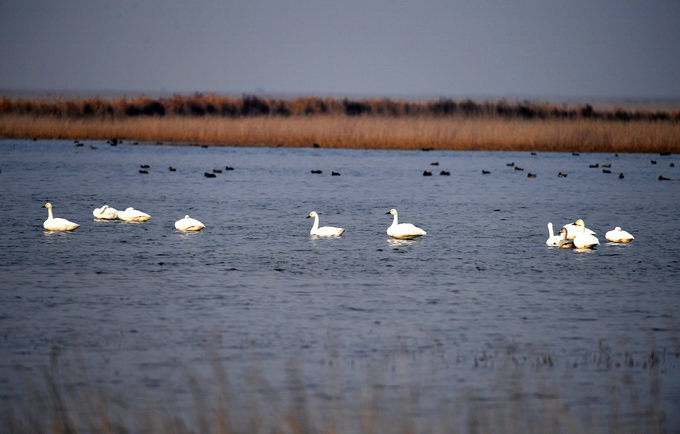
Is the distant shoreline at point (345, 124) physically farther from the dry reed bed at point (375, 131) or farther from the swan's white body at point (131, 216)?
the swan's white body at point (131, 216)

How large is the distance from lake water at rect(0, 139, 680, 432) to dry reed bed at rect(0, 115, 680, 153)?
14646 millimetres

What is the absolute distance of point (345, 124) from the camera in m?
44.8

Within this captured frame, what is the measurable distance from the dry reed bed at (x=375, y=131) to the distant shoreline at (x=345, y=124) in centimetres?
5

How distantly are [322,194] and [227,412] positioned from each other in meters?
20.0

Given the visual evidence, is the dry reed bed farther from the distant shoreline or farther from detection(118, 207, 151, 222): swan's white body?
detection(118, 207, 151, 222): swan's white body

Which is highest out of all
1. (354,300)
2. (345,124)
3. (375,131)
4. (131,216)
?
(354,300)

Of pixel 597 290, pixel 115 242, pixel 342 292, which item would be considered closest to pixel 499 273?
pixel 597 290

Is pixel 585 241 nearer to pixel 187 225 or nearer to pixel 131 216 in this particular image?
pixel 187 225

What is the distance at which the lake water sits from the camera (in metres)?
8.84

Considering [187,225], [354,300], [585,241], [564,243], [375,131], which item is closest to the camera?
[354,300]

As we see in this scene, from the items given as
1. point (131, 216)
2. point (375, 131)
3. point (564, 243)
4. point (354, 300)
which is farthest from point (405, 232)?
point (375, 131)

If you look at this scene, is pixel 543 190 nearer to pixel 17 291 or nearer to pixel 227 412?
pixel 17 291

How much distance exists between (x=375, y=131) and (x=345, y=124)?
1.61 m

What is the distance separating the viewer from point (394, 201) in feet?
87.0
